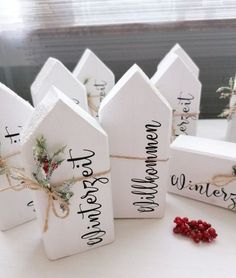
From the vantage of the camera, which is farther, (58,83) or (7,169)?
(58,83)

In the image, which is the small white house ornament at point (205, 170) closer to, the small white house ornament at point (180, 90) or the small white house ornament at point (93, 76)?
the small white house ornament at point (180, 90)

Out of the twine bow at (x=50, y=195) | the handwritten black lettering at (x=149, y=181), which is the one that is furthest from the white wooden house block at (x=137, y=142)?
the twine bow at (x=50, y=195)

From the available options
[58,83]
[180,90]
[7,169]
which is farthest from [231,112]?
[7,169]

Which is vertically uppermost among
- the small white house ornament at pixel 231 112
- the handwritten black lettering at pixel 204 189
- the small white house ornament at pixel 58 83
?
the small white house ornament at pixel 58 83

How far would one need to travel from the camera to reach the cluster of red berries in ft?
1.76

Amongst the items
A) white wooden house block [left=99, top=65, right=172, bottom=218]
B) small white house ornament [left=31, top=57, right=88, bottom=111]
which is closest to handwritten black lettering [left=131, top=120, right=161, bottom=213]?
white wooden house block [left=99, top=65, right=172, bottom=218]

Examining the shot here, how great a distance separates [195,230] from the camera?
0.55 metres

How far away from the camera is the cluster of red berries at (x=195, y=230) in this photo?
54cm

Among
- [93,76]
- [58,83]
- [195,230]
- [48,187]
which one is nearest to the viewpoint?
[48,187]

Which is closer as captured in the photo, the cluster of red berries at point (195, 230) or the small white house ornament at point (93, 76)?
the cluster of red berries at point (195, 230)

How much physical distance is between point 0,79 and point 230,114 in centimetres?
73

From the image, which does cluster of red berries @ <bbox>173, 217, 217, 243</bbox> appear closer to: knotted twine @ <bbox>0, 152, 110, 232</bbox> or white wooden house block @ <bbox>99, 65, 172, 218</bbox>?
→ white wooden house block @ <bbox>99, 65, 172, 218</bbox>

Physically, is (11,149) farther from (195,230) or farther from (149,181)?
(195,230)

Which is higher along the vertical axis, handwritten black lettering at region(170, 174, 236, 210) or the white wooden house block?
the white wooden house block
